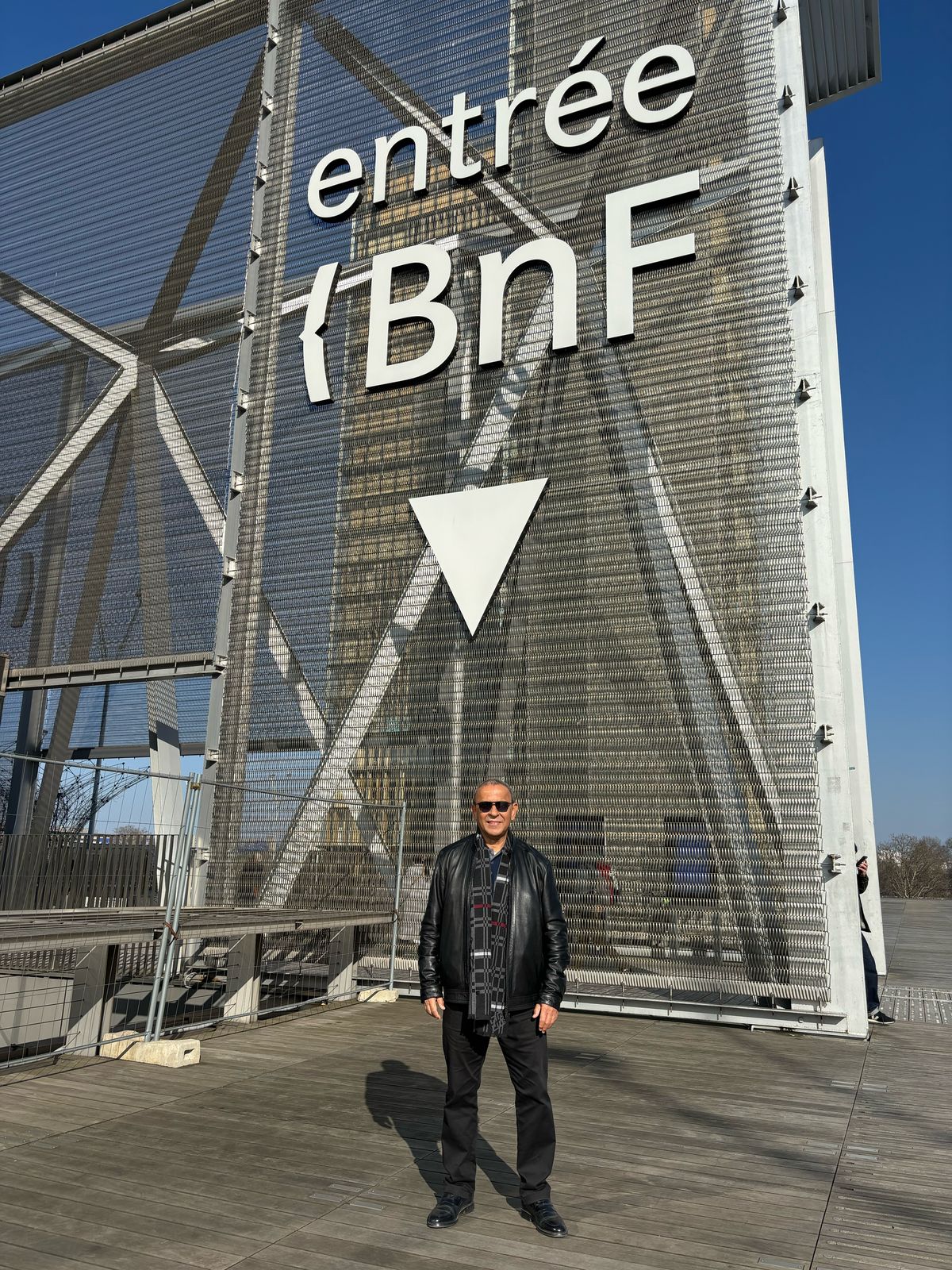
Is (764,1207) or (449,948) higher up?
(449,948)

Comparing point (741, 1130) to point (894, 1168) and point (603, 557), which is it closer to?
point (894, 1168)

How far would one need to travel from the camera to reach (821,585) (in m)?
8.52

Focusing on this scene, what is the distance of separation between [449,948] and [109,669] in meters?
9.12

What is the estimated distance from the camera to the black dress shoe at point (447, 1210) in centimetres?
357

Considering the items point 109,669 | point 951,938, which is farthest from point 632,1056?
point 951,938

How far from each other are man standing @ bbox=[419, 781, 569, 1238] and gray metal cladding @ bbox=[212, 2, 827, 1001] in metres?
4.85

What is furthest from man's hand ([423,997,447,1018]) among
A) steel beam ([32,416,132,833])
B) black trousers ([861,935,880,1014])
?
steel beam ([32,416,132,833])

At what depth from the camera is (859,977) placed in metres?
7.85

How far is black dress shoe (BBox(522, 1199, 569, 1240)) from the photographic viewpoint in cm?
350

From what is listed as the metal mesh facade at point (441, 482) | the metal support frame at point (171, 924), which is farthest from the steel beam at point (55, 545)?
the metal support frame at point (171, 924)

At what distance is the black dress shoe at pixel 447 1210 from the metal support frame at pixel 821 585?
16.9 ft

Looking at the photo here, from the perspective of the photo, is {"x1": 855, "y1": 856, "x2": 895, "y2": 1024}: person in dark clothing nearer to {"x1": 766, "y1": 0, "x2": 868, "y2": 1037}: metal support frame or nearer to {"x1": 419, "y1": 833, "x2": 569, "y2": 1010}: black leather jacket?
{"x1": 766, "y1": 0, "x2": 868, "y2": 1037}: metal support frame

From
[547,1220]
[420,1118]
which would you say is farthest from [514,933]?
[420,1118]

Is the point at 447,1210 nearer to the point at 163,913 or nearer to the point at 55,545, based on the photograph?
the point at 163,913
